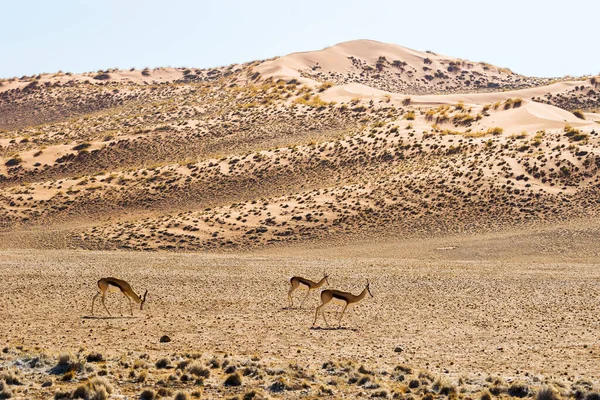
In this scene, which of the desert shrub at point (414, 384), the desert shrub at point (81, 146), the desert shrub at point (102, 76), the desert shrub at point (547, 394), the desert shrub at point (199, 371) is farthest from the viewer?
the desert shrub at point (102, 76)

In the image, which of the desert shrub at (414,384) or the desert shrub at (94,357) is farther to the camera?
the desert shrub at (94,357)

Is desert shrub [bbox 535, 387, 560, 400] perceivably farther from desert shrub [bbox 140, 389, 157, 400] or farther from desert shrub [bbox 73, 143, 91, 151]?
desert shrub [bbox 73, 143, 91, 151]

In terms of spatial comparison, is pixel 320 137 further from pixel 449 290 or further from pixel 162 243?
pixel 449 290

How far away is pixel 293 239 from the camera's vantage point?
4909cm

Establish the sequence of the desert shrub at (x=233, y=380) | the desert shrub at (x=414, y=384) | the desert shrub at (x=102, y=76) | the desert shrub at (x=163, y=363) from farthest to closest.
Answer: the desert shrub at (x=102, y=76)
the desert shrub at (x=163, y=363)
the desert shrub at (x=233, y=380)
the desert shrub at (x=414, y=384)

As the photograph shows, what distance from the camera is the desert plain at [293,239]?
627 inches

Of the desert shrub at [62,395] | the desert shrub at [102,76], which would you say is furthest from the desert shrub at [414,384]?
the desert shrub at [102,76]

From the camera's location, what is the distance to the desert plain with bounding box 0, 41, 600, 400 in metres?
15.9

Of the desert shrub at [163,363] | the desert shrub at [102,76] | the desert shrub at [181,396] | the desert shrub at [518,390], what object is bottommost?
the desert shrub at [518,390]

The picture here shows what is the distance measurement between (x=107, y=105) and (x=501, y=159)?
219ft

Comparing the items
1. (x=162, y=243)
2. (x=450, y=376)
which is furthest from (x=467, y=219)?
(x=450, y=376)

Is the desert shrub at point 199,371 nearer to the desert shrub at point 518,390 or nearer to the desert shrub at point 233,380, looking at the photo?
the desert shrub at point 233,380

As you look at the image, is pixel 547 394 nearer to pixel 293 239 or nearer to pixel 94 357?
pixel 94 357

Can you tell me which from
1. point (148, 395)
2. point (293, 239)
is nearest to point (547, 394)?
point (148, 395)
